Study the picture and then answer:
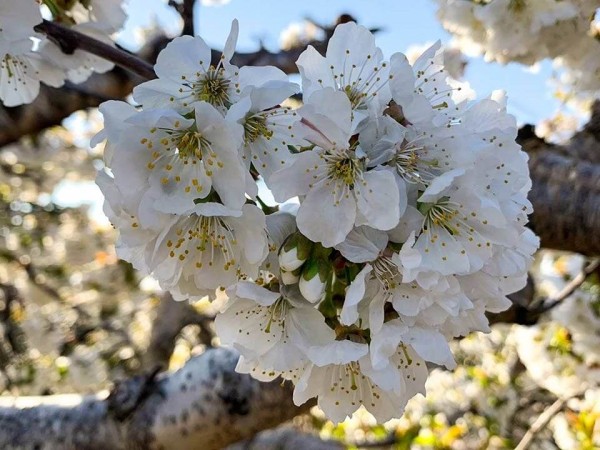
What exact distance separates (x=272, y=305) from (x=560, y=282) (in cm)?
187

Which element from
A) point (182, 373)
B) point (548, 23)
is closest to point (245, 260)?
point (182, 373)

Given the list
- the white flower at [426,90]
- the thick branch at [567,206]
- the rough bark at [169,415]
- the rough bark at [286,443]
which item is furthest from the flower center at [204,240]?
the rough bark at [286,443]

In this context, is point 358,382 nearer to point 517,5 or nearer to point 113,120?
point 113,120

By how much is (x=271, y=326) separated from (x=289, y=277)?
68mm

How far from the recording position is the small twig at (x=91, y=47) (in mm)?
798

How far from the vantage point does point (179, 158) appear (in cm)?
58

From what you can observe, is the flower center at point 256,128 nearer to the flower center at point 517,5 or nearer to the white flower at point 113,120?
the white flower at point 113,120

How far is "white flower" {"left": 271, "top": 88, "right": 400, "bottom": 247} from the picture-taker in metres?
0.53

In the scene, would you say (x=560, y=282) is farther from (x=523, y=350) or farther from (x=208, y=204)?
(x=208, y=204)

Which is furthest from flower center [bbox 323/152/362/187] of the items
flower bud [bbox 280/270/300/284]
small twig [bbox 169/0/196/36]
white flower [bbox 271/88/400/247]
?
small twig [bbox 169/0/196/36]

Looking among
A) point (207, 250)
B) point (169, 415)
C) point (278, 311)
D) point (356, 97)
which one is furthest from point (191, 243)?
point (169, 415)

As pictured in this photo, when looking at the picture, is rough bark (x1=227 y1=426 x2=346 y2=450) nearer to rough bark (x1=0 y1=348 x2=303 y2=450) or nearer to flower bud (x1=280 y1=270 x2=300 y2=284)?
rough bark (x1=0 y1=348 x2=303 y2=450)

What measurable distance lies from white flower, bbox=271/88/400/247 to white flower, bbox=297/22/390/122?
2.4 inches

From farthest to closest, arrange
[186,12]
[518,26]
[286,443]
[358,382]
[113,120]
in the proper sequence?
[286,443] < [518,26] < [186,12] < [358,382] < [113,120]
